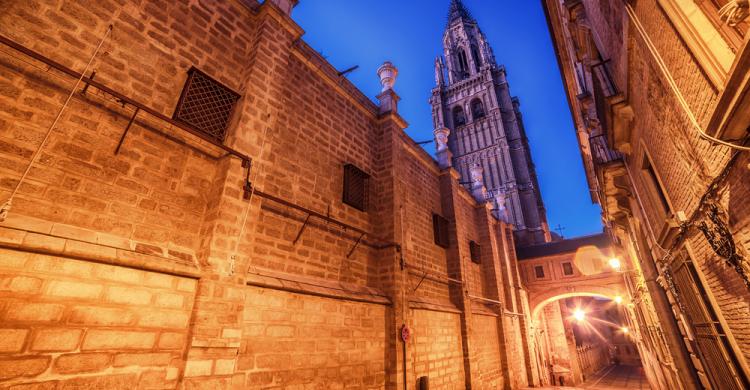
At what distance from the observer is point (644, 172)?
6020 mm

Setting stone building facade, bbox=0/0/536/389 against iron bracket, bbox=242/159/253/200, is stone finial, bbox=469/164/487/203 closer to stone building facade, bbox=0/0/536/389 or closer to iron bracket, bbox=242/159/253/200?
stone building facade, bbox=0/0/536/389

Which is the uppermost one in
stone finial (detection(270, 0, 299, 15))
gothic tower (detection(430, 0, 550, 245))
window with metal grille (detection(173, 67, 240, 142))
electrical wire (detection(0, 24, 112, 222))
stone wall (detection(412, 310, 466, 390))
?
gothic tower (detection(430, 0, 550, 245))

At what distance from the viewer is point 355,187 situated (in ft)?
26.2

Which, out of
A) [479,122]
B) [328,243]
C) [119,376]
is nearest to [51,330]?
[119,376]

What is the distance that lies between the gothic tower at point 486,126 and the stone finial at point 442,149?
51.1 ft

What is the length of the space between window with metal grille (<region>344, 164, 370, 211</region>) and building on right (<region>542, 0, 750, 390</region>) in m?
5.42

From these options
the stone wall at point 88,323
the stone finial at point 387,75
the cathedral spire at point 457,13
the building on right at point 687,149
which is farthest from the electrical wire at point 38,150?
the cathedral spire at point 457,13

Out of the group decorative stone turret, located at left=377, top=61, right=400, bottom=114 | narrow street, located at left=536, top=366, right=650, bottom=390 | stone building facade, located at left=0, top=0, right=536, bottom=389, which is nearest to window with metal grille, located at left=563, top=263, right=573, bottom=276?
narrow street, located at left=536, top=366, right=650, bottom=390

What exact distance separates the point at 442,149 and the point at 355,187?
6.58 meters

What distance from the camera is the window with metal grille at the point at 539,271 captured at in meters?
21.0

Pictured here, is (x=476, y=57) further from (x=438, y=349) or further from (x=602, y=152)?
(x=438, y=349)

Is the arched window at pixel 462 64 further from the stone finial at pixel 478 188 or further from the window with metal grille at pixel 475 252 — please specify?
the window with metal grille at pixel 475 252

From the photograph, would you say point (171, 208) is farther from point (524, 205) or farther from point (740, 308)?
point (524, 205)

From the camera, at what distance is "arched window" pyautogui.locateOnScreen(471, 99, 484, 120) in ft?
126
